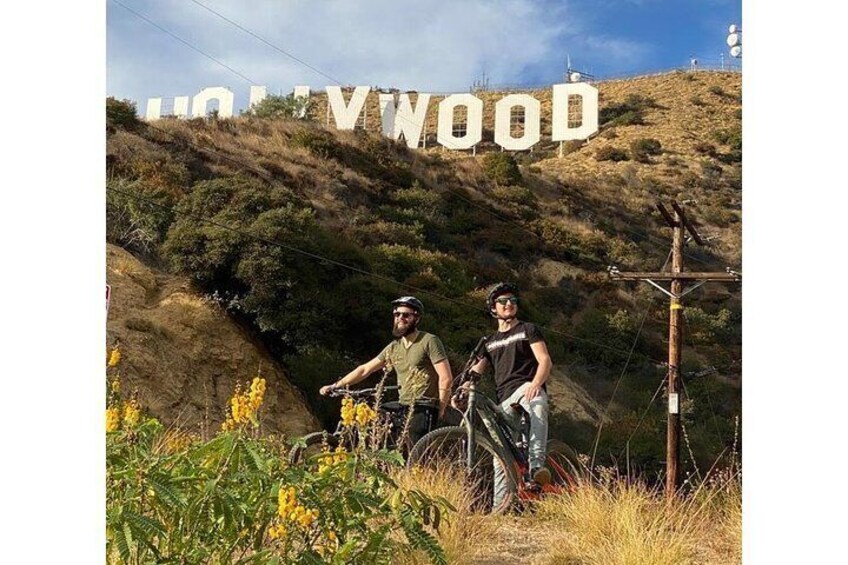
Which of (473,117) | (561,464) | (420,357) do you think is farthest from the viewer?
(473,117)

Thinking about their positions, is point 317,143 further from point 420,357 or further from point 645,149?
point 420,357

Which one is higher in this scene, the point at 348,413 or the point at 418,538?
the point at 348,413

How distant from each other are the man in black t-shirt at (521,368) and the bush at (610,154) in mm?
9534

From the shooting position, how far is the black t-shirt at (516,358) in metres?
3.52

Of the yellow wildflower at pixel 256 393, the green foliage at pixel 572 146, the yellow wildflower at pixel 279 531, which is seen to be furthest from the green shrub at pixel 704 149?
the yellow wildflower at pixel 279 531

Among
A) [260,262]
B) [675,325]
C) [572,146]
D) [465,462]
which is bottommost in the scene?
[465,462]

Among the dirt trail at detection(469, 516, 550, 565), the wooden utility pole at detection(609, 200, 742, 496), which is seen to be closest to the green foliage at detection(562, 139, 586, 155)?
the wooden utility pole at detection(609, 200, 742, 496)

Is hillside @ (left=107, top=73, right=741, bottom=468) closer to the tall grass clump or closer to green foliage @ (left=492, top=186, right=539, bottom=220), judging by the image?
green foliage @ (left=492, top=186, right=539, bottom=220)

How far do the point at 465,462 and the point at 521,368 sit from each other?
0.48 metres

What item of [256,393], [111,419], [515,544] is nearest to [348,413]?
[256,393]

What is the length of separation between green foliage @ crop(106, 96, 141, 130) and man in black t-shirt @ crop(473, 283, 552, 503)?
4.63 meters

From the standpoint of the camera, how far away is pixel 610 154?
14.0 m

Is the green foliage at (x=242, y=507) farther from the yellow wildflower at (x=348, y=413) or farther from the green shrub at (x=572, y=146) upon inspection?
the green shrub at (x=572, y=146)
